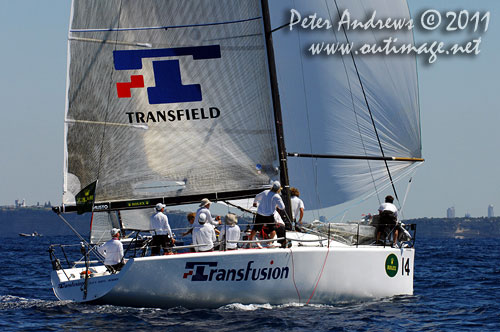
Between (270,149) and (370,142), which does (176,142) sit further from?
(370,142)

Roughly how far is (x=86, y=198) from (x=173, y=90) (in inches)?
96.4

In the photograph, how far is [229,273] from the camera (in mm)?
13328

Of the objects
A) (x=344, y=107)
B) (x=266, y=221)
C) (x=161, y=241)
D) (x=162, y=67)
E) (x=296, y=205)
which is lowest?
(x=161, y=241)

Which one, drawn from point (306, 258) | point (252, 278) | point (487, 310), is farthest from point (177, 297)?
point (487, 310)

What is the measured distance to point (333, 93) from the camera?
53.5 feet

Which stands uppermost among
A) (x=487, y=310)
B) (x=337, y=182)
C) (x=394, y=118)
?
(x=394, y=118)

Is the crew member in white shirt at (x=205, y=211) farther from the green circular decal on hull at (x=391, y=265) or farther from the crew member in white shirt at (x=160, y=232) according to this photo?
the green circular decal on hull at (x=391, y=265)

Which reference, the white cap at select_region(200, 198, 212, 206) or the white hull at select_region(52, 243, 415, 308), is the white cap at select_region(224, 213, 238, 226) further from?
the white hull at select_region(52, 243, 415, 308)

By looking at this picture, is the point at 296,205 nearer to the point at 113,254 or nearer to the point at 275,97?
the point at 275,97

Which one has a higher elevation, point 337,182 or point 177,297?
point 337,182

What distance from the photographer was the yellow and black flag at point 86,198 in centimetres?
1520

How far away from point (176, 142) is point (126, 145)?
89cm

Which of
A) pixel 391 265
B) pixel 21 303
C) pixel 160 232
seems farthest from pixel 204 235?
pixel 21 303

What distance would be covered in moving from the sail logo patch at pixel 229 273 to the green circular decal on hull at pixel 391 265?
2.42 m
